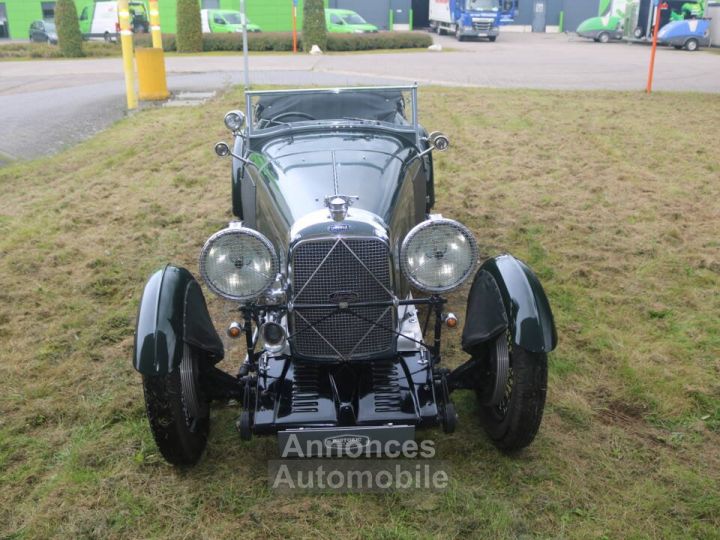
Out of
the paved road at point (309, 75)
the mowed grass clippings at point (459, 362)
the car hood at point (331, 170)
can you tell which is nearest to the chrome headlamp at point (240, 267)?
the car hood at point (331, 170)

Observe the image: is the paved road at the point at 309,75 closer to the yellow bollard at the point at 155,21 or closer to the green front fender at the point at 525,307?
the yellow bollard at the point at 155,21

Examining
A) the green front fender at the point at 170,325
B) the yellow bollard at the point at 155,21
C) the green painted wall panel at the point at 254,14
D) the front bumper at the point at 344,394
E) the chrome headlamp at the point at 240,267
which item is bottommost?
the front bumper at the point at 344,394

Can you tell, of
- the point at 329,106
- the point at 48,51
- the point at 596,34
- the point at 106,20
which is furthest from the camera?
the point at 106,20

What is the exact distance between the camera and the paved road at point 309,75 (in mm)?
11602

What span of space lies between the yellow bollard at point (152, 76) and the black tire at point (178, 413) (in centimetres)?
1096

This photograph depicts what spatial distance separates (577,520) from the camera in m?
2.79

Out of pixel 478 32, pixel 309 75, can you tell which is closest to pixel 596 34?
pixel 478 32

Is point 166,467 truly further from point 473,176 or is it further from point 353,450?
point 473,176

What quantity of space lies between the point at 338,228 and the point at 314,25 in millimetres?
21700

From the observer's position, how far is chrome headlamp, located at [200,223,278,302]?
2.91 meters

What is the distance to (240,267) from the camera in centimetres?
294

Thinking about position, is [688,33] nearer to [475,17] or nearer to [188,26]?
[475,17]

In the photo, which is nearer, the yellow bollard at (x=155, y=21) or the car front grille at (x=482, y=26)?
the yellow bollard at (x=155, y=21)

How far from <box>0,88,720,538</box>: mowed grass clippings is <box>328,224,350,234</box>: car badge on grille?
→ 43.6 inches
